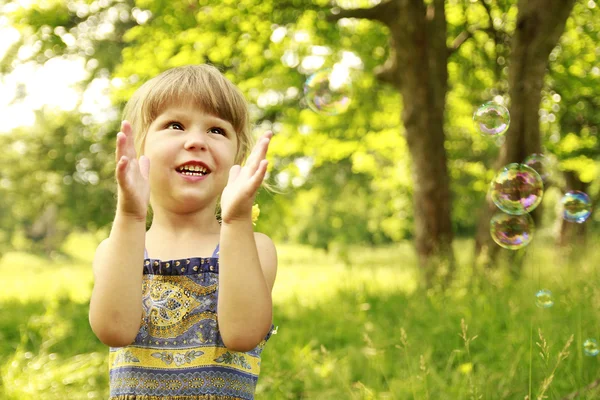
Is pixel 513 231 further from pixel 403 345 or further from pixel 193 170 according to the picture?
pixel 193 170

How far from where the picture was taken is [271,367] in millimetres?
4176

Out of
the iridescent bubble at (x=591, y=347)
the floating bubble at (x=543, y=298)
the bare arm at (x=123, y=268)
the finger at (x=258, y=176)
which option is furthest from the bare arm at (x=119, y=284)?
the iridescent bubble at (x=591, y=347)

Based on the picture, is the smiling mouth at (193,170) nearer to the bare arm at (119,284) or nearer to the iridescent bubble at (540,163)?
the bare arm at (119,284)

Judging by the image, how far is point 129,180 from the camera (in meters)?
1.38

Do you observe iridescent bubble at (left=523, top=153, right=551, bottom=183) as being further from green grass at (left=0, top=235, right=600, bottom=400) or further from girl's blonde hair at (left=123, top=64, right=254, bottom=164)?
girl's blonde hair at (left=123, top=64, right=254, bottom=164)

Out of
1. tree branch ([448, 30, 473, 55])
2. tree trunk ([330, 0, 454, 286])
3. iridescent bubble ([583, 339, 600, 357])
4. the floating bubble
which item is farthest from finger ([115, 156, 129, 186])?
tree branch ([448, 30, 473, 55])

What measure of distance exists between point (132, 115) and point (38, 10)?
18.8 feet

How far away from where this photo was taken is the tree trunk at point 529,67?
6.10 m

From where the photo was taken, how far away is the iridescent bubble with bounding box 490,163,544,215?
3.73m

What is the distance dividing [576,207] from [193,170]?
11.2ft

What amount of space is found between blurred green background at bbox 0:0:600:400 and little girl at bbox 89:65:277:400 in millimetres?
Answer: 917

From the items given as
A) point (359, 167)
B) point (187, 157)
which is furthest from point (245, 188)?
point (359, 167)

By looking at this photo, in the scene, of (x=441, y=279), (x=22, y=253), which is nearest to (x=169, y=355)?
(x=441, y=279)

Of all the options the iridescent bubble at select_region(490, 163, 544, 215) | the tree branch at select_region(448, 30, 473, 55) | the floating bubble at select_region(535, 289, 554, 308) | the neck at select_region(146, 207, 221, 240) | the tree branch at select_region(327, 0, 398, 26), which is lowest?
the floating bubble at select_region(535, 289, 554, 308)
